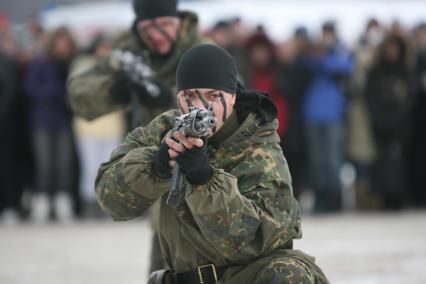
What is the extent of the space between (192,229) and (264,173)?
346mm

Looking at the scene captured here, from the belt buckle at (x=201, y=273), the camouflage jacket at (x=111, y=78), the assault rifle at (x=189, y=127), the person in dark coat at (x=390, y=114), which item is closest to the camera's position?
the assault rifle at (x=189, y=127)

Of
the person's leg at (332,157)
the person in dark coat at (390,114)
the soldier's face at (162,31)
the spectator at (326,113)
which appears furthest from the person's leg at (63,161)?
the soldier's face at (162,31)

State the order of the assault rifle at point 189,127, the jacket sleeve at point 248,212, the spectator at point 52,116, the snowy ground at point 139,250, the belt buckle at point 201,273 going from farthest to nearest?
the spectator at point 52,116
the snowy ground at point 139,250
the belt buckle at point 201,273
the jacket sleeve at point 248,212
the assault rifle at point 189,127

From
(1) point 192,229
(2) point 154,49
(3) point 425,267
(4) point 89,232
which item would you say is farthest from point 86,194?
(1) point 192,229

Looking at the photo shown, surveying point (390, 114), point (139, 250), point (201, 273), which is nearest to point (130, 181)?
point (201, 273)

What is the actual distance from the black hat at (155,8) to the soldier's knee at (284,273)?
2.04 m

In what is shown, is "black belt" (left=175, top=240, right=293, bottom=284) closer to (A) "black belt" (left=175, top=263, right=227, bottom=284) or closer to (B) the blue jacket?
(A) "black belt" (left=175, top=263, right=227, bottom=284)

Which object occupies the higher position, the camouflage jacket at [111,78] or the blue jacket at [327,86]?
the camouflage jacket at [111,78]

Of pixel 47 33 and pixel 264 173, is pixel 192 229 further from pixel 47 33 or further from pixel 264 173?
pixel 47 33

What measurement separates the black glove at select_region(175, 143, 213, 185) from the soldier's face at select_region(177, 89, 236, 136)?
0.86 ft

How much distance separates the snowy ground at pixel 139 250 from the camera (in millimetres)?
7691

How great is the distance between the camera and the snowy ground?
7.69 meters

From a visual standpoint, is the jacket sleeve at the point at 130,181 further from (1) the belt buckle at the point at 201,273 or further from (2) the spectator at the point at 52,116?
(2) the spectator at the point at 52,116

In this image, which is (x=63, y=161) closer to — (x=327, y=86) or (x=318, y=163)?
(x=318, y=163)
